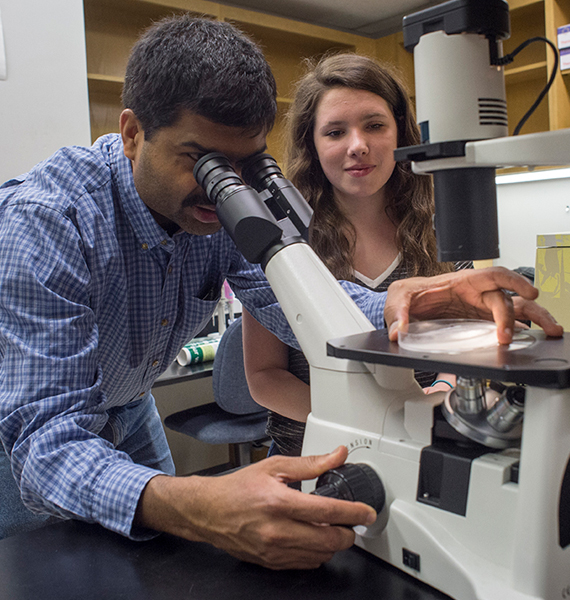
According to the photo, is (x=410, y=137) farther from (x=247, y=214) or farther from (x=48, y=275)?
(x=48, y=275)

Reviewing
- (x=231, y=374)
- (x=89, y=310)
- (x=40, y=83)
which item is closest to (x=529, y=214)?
(x=231, y=374)

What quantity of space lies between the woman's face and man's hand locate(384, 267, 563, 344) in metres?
0.48

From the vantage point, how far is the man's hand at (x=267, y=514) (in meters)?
0.56

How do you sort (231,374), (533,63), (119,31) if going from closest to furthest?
(231,374) < (119,31) < (533,63)

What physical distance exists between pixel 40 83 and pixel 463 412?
7.45ft

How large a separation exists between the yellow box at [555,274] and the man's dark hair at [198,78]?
108 cm

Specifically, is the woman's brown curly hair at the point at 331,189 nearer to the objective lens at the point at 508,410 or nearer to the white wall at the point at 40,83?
the objective lens at the point at 508,410

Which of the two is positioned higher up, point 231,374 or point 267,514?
point 267,514

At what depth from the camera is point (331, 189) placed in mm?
1350

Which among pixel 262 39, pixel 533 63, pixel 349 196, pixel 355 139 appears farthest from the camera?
pixel 262 39

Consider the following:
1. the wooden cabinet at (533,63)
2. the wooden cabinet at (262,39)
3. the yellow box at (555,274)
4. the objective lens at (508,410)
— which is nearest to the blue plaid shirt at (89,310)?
the objective lens at (508,410)

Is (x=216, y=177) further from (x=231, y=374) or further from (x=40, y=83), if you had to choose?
(x=40, y=83)

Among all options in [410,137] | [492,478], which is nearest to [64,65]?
[410,137]

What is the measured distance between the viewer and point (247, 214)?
675 millimetres
